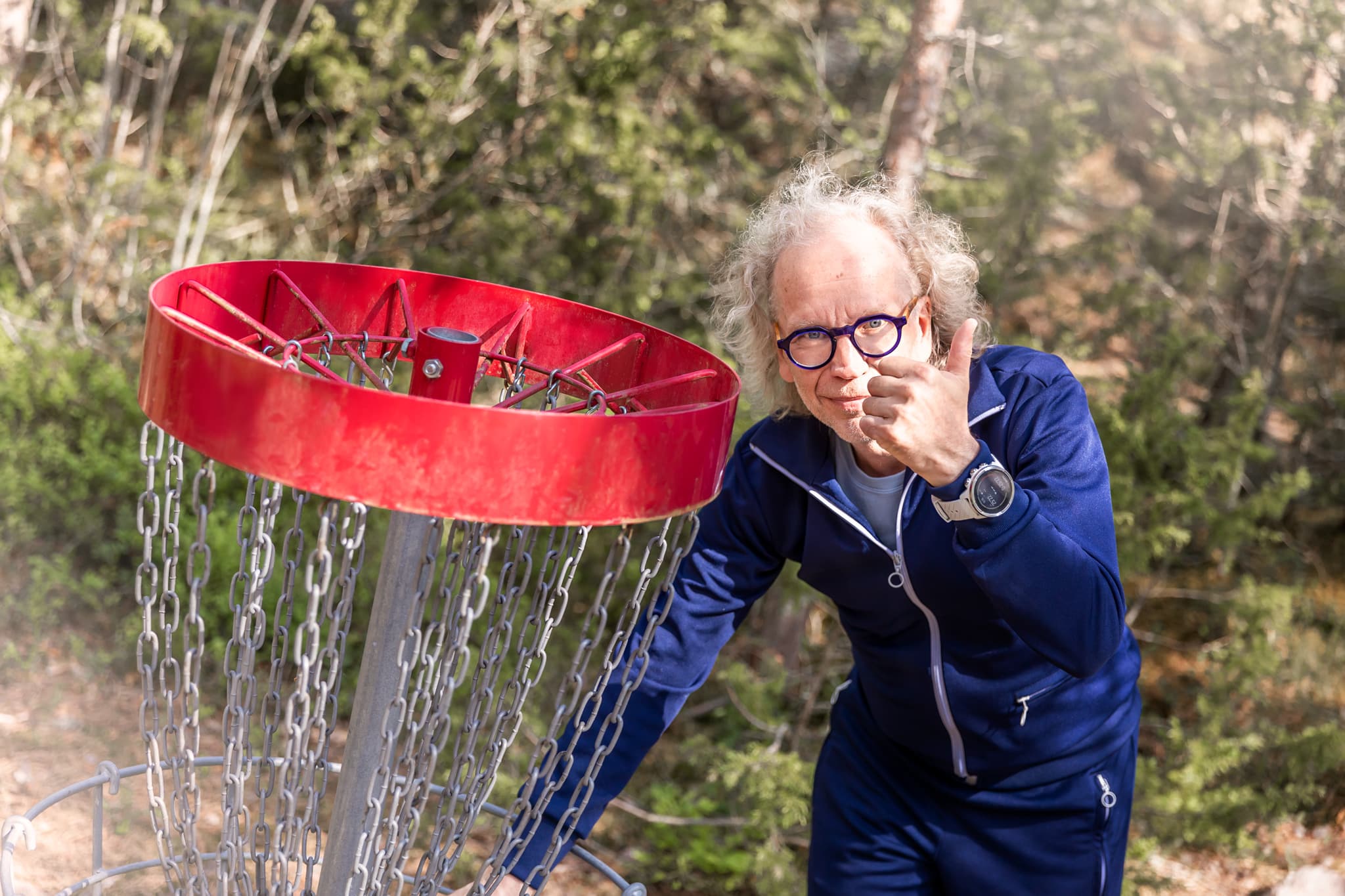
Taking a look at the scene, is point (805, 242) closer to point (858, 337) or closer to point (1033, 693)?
point (858, 337)

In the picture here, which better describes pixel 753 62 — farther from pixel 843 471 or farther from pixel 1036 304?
pixel 843 471

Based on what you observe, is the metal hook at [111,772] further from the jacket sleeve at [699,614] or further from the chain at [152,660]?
the jacket sleeve at [699,614]

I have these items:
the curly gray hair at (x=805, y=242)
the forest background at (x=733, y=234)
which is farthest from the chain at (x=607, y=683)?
the forest background at (x=733, y=234)

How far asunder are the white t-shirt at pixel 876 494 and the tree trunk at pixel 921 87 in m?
2.50

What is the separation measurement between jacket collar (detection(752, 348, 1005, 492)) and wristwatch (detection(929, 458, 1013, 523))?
1.39ft

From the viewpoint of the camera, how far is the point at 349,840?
1.87 meters

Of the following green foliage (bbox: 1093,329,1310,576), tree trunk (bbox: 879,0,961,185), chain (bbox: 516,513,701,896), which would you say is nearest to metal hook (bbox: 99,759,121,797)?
chain (bbox: 516,513,701,896)

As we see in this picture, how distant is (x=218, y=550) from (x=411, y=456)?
14.1 feet

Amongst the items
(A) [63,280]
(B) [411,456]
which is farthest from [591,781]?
(A) [63,280]

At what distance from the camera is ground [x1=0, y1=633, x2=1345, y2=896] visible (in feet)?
12.9

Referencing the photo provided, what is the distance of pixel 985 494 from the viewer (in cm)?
170

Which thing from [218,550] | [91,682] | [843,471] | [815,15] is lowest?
[91,682]

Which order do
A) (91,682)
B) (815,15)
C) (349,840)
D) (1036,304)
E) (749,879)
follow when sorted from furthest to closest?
1. (1036,304)
2. (815,15)
3. (91,682)
4. (749,879)
5. (349,840)

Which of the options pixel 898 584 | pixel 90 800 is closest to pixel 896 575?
pixel 898 584
